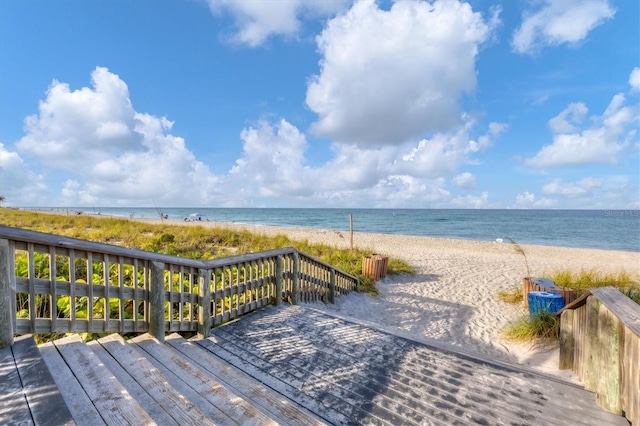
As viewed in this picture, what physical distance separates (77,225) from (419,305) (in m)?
21.1

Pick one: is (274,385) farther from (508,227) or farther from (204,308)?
(508,227)

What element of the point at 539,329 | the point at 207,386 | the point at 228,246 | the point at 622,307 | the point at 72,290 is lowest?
the point at 539,329

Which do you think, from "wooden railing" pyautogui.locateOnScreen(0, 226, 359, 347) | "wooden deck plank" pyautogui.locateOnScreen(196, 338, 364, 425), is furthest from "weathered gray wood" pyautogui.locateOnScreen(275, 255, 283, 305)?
"wooden deck plank" pyautogui.locateOnScreen(196, 338, 364, 425)

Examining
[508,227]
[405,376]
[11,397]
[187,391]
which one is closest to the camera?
[11,397]

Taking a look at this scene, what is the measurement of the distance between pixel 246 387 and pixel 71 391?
1.27m

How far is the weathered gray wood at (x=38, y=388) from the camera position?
1.71m

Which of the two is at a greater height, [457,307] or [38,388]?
[38,388]

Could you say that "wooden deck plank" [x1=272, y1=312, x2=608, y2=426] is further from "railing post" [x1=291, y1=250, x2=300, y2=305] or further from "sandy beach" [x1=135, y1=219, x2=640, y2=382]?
"railing post" [x1=291, y1=250, x2=300, y2=305]

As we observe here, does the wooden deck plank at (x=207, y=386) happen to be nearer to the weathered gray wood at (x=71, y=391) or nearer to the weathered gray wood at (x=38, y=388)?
the weathered gray wood at (x=71, y=391)

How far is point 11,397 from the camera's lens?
6.14 ft

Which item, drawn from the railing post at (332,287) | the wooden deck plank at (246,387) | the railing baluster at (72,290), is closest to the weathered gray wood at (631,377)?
the wooden deck plank at (246,387)

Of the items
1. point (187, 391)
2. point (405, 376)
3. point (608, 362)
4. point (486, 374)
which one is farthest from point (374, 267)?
point (187, 391)

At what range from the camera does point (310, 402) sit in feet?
8.66

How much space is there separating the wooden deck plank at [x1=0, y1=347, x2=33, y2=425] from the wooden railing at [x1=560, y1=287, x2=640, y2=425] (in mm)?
3930
